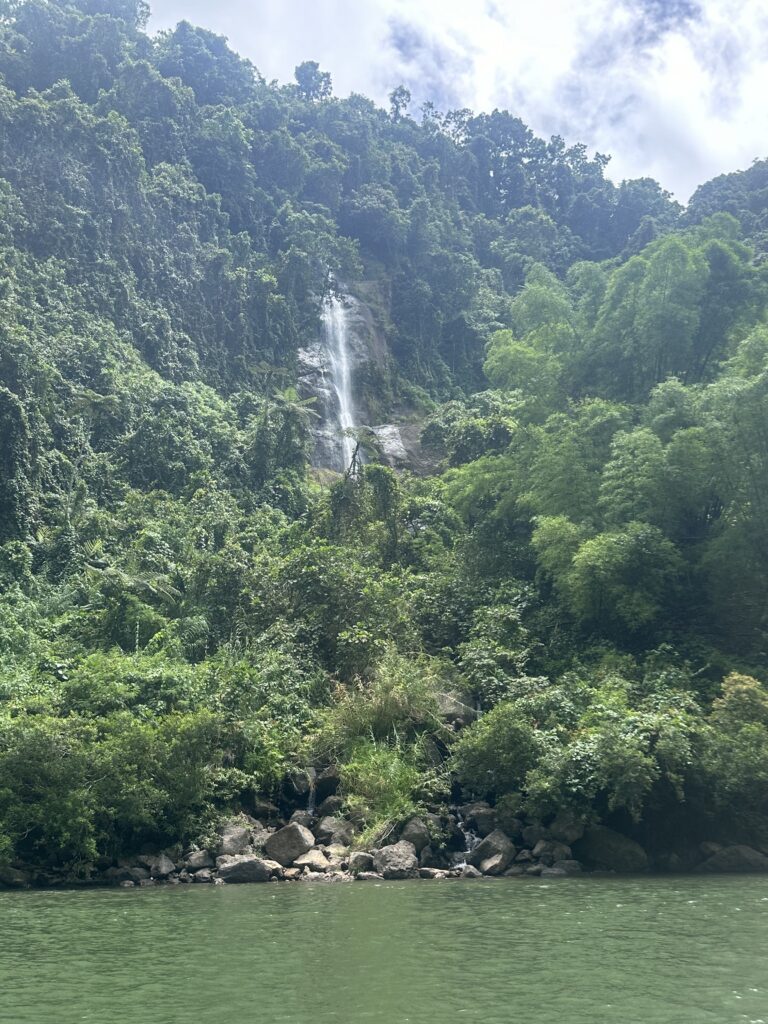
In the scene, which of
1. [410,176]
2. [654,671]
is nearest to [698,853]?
[654,671]

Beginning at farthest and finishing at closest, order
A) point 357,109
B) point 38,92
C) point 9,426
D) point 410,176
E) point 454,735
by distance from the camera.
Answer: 1. point 357,109
2. point 410,176
3. point 38,92
4. point 9,426
5. point 454,735

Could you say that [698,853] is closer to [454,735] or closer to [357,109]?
[454,735]

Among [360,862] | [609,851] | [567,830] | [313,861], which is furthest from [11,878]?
[609,851]

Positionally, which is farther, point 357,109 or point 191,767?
point 357,109

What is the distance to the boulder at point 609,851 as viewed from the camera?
17.6m

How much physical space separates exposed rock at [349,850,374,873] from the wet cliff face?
3126 centimetres

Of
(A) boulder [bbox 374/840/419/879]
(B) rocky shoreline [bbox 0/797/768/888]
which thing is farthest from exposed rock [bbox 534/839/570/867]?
(A) boulder [bbox 374/840/419/879]

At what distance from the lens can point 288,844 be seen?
685 inches

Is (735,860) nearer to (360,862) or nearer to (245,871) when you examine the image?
(360,862)

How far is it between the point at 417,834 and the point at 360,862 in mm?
1409

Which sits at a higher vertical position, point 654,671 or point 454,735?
point 654,671

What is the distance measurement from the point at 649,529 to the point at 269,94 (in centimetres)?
6514

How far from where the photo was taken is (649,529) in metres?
23.0

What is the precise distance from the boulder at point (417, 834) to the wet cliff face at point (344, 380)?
30399mm
